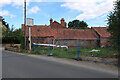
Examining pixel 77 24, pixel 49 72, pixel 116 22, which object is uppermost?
pixel 77 24

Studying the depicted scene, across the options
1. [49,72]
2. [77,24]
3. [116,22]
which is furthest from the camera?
[77,24]

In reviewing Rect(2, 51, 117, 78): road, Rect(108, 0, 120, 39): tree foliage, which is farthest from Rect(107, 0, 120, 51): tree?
Rect(2, 51, 117, 78): road

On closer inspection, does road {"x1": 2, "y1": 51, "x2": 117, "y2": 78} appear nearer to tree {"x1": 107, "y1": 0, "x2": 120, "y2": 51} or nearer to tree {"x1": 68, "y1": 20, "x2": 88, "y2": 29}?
tree {"x1": 107, "y1": 0, "x2": 120, "y2": 51}

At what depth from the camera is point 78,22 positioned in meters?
75.1

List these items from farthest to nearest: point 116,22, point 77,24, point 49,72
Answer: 1. point 77,24
2. point 116,22
3. point 49,72

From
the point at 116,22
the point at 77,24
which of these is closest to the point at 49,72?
the point at 116,22

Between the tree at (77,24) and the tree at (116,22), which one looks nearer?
the tree at (116,22)

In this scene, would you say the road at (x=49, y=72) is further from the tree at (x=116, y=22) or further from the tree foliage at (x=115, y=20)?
the tree foliage at (x=115, y=20)

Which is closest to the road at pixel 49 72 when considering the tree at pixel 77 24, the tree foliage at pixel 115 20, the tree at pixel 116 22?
the tree at pixel 116 22

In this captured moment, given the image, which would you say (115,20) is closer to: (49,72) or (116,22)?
(116,22)

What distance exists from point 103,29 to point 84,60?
26.7 metres

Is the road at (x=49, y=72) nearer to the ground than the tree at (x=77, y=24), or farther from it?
Answer: nearer to the ground

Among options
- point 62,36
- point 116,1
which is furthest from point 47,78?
point 62,36

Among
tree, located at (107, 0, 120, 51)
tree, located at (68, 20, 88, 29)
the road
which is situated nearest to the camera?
the road
